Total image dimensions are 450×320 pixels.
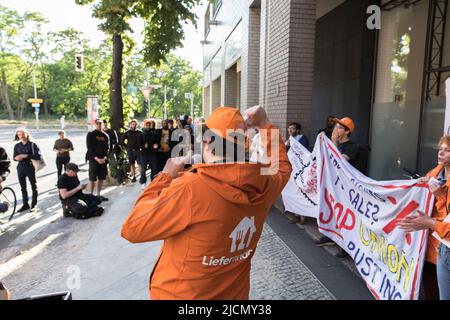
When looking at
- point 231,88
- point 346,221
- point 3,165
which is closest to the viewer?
point 346,221

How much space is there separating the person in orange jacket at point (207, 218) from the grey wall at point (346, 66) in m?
7.14

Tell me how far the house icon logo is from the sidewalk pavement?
201cm

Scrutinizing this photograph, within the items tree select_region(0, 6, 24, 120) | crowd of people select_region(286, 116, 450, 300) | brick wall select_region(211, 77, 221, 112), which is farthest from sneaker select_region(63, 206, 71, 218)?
tree select_region(0, 6, 24, 120)

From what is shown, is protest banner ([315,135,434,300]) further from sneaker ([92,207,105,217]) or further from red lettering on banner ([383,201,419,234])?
sneaker ([92,207,105,217])

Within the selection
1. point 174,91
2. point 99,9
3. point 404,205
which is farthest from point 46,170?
point 174,91

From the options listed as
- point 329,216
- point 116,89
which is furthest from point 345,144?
point 116,89

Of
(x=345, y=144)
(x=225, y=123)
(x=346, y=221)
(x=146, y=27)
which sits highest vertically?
(x=146, y=27)

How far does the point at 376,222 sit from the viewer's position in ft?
11.3

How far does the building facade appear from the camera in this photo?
6.34 meters

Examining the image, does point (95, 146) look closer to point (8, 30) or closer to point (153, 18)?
point (153, 18)

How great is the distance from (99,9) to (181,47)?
275 cm

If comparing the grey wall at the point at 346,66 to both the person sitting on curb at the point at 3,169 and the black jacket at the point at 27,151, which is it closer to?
the black jacket at the point at 27,151

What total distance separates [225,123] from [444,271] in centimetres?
201
